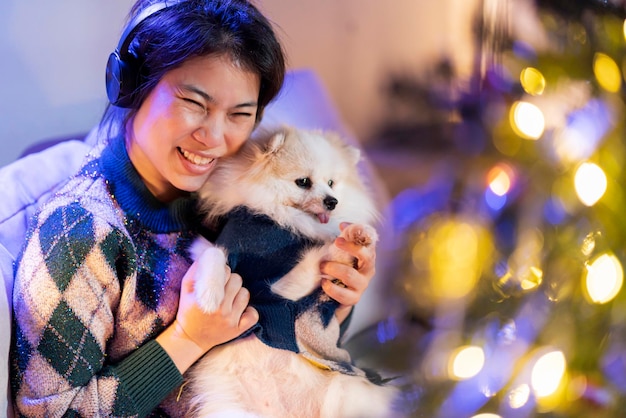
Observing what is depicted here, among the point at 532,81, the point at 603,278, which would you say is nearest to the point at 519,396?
the point at 603,278

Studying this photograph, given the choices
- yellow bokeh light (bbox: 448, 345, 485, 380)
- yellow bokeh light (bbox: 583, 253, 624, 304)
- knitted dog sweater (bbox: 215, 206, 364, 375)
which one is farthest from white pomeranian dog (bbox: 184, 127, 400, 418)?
yellow bokeh light (bbox: 583, 253, 624, 304)

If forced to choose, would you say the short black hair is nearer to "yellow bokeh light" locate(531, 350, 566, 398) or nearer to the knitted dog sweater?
the knitted dog sweater

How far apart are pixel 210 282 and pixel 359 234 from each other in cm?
27

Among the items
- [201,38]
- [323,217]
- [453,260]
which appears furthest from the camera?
[453,260]

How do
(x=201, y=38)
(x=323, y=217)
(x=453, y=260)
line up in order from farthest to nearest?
(x=453, y=260) < (x=323, y=217) < (x=201, y=38)

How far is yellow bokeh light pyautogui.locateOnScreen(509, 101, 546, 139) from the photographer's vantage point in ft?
3.77

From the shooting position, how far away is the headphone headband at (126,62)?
2.99ft

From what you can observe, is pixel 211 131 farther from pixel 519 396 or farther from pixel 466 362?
pixel 519 396

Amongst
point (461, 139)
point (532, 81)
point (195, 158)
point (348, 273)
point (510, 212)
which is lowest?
point (348, 273)

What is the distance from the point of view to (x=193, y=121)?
92 centimetres

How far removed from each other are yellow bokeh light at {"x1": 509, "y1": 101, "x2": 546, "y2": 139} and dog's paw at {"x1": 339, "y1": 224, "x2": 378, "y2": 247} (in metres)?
0.44

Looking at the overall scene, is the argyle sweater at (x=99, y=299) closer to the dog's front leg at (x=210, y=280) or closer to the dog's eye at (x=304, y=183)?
the dog's front leg at (x=210, y=280)

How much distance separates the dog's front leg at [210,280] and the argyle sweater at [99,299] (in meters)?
0.07

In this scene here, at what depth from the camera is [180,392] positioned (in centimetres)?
101
